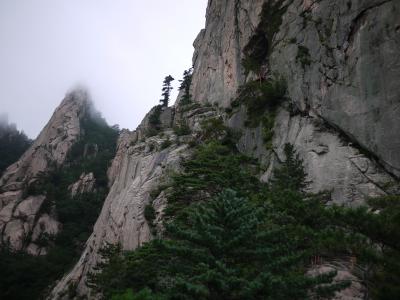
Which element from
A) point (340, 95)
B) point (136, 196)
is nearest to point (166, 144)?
point (136, 196)

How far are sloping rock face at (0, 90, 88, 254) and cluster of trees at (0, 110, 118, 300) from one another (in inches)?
60.4

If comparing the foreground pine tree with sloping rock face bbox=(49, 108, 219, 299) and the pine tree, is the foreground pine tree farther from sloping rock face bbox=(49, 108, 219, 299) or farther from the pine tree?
the pine tree

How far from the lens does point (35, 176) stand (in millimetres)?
67250

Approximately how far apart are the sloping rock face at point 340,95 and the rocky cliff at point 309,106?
6cm

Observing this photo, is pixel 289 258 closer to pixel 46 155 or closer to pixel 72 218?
pixel 72 218

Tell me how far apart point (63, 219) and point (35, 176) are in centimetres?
1424

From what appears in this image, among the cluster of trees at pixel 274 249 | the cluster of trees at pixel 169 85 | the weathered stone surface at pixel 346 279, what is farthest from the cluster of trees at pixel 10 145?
the weathered stone surface at pixel 346 279

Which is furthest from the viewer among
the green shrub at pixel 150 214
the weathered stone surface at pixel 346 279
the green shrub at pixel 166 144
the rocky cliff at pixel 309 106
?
the green shrub at pixel 166 144

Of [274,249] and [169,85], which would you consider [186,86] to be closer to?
[169,85]

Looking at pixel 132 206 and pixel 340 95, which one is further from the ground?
pixel 340 95

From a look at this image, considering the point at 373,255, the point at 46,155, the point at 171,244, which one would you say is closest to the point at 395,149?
the point at 373,255

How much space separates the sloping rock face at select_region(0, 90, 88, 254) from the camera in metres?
53.7

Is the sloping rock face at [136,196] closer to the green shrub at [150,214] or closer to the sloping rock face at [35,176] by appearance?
the green shrub at [150,214]

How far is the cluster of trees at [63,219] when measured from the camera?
41500 mm
